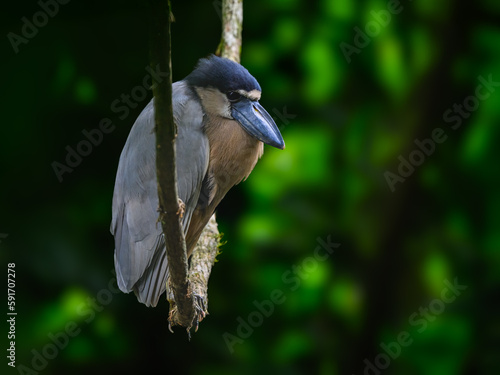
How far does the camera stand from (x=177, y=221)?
6.31 ft

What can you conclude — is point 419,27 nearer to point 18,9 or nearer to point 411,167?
point 411,167

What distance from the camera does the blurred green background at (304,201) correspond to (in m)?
3.48

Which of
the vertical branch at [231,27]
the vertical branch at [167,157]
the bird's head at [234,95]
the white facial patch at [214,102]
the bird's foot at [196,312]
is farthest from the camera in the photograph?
the vertical branch at [231,27]

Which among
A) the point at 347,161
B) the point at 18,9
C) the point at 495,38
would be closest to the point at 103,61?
the point at 18,9

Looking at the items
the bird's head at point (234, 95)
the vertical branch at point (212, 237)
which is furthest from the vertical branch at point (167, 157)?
the bird's head at point (234, 95)

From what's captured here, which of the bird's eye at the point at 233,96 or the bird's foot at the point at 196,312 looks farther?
the bird's eye at the point at 233,96

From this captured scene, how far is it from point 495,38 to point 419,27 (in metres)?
0.49

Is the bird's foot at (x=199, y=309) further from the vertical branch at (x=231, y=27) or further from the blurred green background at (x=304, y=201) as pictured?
the vertical branch at (x=231, y=27)

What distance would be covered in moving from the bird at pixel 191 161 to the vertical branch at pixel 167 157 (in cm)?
44

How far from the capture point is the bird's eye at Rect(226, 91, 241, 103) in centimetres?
284

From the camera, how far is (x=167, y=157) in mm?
1701

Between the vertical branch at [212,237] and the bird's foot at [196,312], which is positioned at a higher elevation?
the vertical branch at [212,237]

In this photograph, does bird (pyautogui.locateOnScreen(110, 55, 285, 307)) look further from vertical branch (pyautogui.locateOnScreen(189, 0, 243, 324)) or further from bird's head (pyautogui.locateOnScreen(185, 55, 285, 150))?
vertical branch (pyautogui.locateOnScreen(189, 0, 243, 324))

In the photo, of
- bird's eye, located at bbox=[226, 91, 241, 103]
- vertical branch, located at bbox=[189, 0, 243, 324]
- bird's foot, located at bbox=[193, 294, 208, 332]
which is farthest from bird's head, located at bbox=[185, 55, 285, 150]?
bird's foot, located at bbox=[193, 294, 208, 332]
